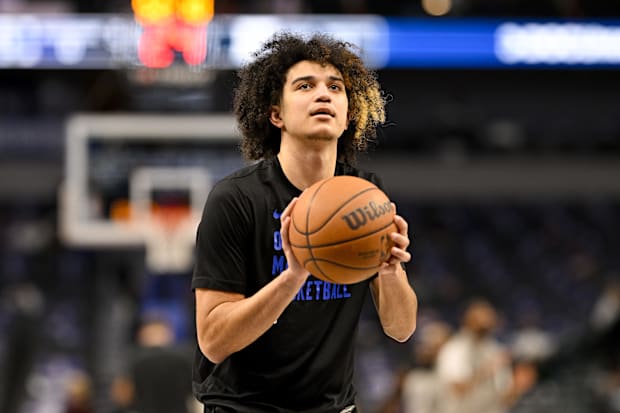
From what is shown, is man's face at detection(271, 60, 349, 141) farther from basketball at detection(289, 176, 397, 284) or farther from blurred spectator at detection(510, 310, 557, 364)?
blurred spectator at detection(510, 310, 557, 364)

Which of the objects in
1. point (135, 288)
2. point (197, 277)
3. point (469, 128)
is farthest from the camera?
point (469, 128)

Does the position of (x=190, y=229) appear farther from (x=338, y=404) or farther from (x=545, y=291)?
(x=545, y=291)

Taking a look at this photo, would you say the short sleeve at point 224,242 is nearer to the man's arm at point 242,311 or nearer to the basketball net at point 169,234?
the man's arm at point 242,311

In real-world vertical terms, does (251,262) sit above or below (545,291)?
above

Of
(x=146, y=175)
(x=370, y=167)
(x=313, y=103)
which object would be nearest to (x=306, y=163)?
(x=313, y=103)

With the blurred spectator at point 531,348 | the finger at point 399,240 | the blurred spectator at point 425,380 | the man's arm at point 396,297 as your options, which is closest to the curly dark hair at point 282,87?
the man's arm at point 396,297

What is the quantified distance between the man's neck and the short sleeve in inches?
8.8

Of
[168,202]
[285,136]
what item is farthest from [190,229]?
[285,136]

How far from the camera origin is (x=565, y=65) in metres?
17.1

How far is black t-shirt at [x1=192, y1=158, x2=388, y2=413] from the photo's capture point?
11.2 feet

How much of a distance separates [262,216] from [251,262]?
0.16 meters

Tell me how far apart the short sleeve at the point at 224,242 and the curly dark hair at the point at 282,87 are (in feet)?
1.42

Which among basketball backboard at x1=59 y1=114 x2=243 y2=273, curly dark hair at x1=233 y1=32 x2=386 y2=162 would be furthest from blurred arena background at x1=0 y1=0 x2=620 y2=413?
curly dark hair at x1=233 y1=32 x2=386 y2=162

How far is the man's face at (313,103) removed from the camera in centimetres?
343
